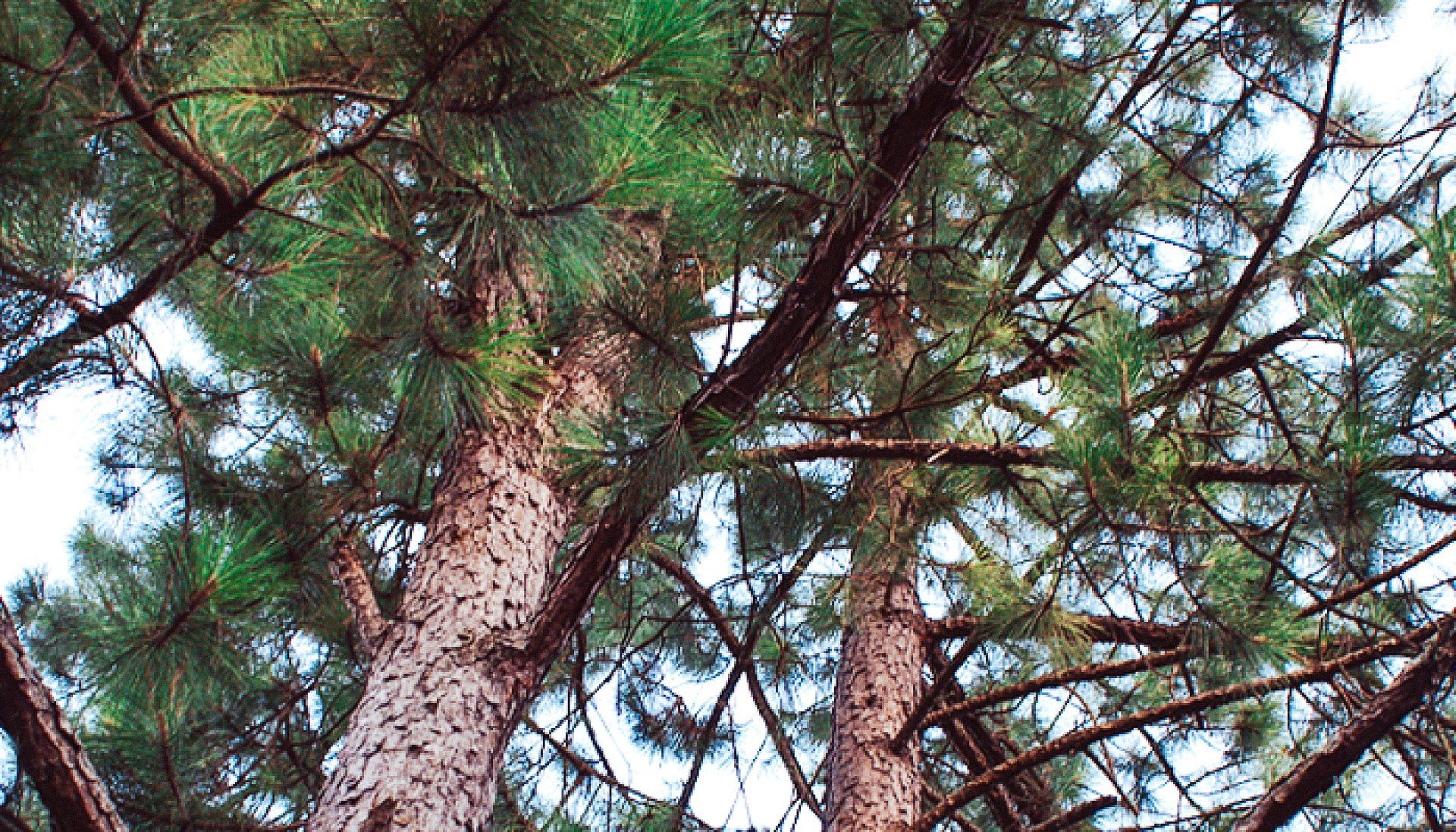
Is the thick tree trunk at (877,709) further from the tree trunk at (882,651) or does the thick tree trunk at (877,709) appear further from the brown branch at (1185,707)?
the brown branch at (1185,707)

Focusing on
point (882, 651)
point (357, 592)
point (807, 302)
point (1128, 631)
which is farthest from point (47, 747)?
point (1128, 631)

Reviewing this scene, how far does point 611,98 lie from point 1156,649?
2.30 meters

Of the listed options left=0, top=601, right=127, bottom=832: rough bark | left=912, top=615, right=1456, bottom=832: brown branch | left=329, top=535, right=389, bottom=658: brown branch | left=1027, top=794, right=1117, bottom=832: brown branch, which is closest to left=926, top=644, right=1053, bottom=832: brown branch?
left=912, top=615, right=1456, bottom=832: brown branch

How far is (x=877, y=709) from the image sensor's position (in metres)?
3.30

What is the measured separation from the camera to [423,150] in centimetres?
182

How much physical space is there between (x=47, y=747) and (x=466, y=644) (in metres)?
0.78

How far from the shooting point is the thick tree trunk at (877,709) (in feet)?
9.98

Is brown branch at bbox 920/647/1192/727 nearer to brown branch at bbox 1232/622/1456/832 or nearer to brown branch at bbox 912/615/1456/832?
brown branch at bbox 912/615/1456/832

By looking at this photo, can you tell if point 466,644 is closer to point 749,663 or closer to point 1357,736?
point 749,663

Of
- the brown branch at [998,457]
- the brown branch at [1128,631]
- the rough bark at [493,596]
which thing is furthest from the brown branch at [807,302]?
the brown branch at [1128,631]

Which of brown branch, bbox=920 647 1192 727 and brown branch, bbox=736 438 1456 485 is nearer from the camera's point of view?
brown branch, bbox=736 438 1456 485

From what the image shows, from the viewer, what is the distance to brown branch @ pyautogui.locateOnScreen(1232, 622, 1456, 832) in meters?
1.76

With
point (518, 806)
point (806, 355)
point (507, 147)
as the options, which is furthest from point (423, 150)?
point (518, 806)

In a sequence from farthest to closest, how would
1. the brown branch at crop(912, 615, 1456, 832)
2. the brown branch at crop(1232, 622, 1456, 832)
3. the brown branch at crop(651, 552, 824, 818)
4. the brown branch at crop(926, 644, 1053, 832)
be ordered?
1. the brown branch at crop(926, 644, 1053, 832)
2. the brown branch at crop(651, 552, 824, 818)
3. the brown branch at crop(912, 615, 1456, 832)
4. the brown branch at crop(1232, 622, 1456, 832)
